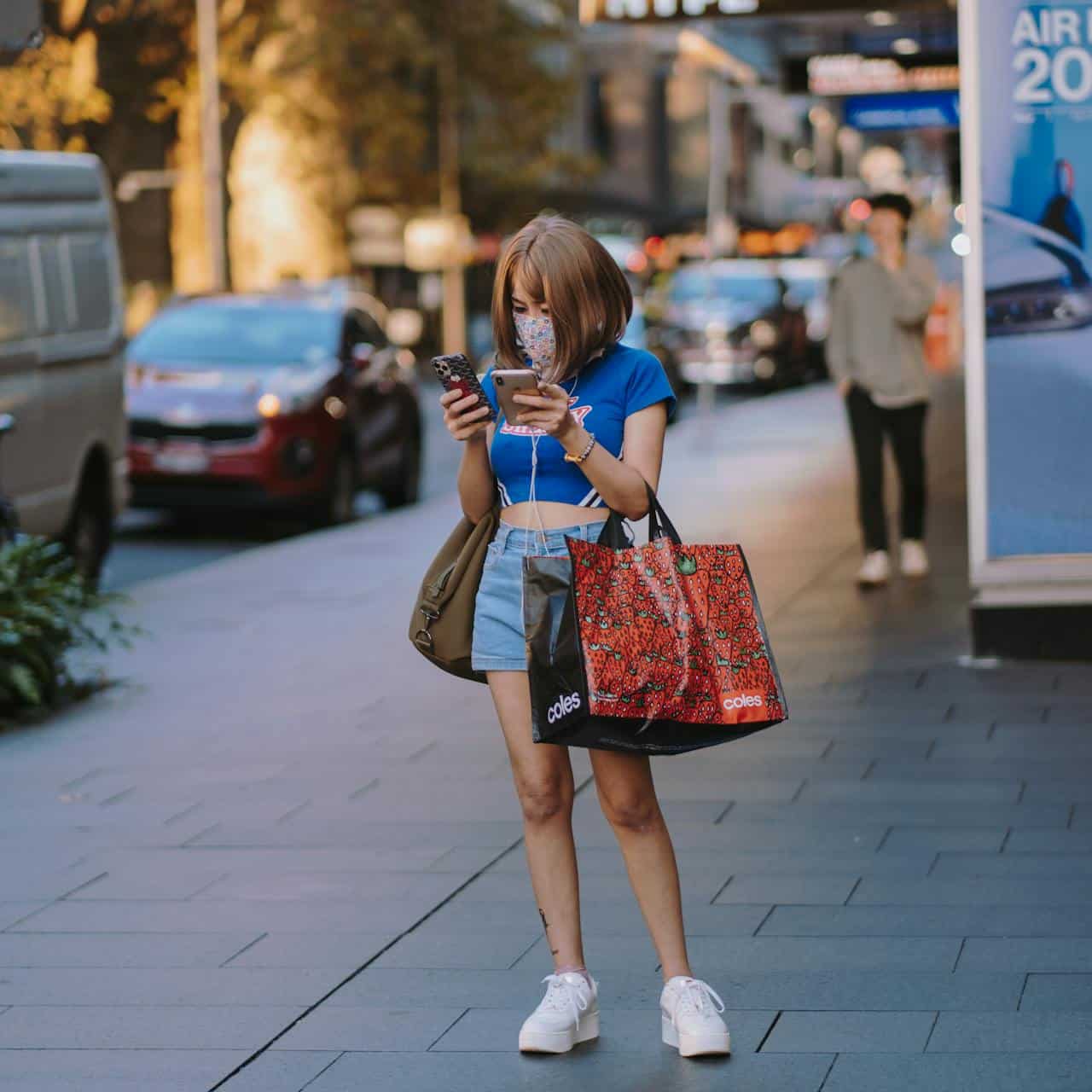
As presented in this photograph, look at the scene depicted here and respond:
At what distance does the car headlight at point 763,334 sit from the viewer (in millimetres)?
39175

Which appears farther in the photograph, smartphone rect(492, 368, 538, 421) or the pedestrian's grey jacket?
the pedestrian's grey jacket

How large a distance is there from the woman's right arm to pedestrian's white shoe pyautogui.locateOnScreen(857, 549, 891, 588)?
743 centimetres

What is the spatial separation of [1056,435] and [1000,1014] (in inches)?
184

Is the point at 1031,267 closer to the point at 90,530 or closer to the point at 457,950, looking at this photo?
the point at 457,950

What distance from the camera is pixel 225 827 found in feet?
23.0

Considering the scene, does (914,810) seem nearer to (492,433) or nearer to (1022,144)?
(492,433)

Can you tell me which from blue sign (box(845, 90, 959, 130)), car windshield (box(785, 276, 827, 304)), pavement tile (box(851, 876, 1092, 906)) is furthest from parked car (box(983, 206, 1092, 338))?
car windshield (box(785, 276, 827, 304))

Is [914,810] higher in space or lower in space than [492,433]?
lower

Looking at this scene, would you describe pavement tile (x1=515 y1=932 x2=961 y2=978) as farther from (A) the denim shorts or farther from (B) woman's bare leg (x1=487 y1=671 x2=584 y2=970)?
(A) the denim shorts

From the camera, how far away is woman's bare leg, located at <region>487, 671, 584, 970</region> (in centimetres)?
475

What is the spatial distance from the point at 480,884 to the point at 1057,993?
66.3 inches

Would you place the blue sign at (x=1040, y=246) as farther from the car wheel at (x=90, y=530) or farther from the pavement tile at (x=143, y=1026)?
the car wheel at (x=90, y=530)

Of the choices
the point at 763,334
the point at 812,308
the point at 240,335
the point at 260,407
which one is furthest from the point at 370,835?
the point at 812,308

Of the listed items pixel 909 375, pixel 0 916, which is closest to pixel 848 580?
pixel 909 375
